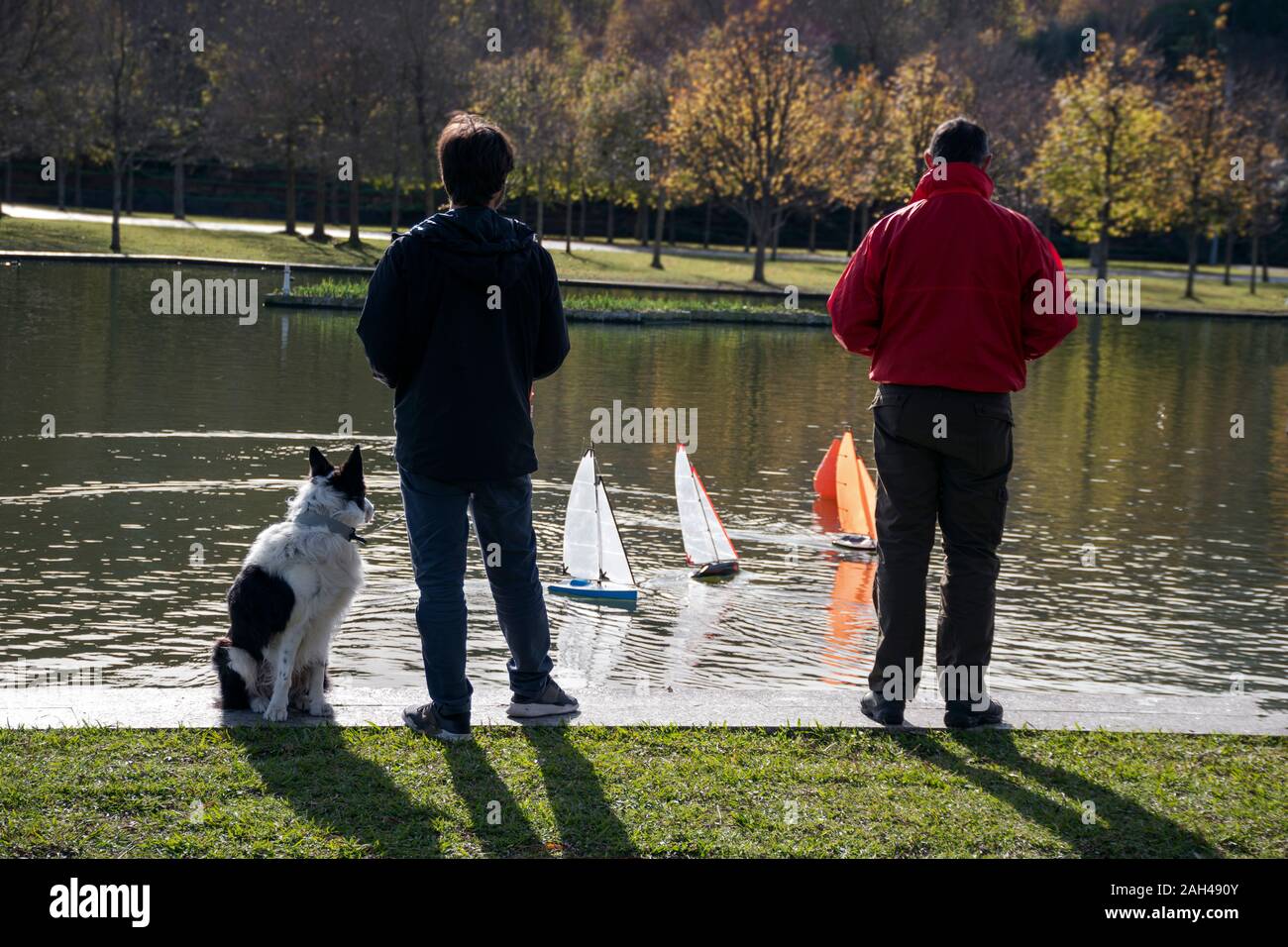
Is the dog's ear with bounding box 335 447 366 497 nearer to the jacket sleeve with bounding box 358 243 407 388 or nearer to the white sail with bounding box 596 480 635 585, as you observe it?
the jacket sleeve with bounding box 358 243 407 388

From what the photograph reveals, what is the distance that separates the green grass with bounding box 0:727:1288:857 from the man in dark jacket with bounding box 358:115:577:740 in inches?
21.7

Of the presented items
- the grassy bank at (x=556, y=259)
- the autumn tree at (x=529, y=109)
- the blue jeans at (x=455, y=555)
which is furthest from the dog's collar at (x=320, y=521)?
the autumn tree at (x=529, y=109)

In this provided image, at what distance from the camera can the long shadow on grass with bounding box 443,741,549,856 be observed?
4.90 metres

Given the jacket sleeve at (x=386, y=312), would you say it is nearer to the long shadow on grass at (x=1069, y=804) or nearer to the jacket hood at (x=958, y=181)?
the jacket hood at (x=958, y=181)

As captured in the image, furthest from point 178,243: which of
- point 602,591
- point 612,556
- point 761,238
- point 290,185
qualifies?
point 602,591

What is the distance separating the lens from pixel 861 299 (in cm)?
635

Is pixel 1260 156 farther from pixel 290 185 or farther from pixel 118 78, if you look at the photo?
pixel 118 78

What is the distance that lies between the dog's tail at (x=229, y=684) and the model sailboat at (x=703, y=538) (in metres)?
5.98

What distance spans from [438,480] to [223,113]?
2229 inches

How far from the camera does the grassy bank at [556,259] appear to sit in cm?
4888

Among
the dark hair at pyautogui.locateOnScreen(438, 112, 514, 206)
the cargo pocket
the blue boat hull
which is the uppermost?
the dark hair at pyautogui.locateOnScreen(438, 112, 514, 206)

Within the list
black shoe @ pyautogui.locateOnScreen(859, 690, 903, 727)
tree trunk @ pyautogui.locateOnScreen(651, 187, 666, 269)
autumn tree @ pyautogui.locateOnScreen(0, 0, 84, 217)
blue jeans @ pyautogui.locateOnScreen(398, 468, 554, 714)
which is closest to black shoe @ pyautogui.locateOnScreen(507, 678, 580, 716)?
blue jeans @ pyautogui.locateOnScreen(398, 468, 554, 714)

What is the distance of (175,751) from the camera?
5.61 meters

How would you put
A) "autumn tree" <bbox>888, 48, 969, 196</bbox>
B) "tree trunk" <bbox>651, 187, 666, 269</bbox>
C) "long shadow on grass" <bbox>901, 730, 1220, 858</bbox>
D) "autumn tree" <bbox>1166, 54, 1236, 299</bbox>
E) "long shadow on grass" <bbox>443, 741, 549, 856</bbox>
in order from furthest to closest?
1. "autumn tree" <bbox>888, 48, 969, 196</bbox>
2. "autumn tree" <bbox>1166, 54, 1236, 299</bbox>
3. "tree trunk" <bbox>651, 187, 666, 269</bbox>
4. "long shadow on grass" <bbox>901, 730, 1220, 858</bbox>
5. "long shadow on grass" <bbox>443, 741, 549, 856</bbox>
